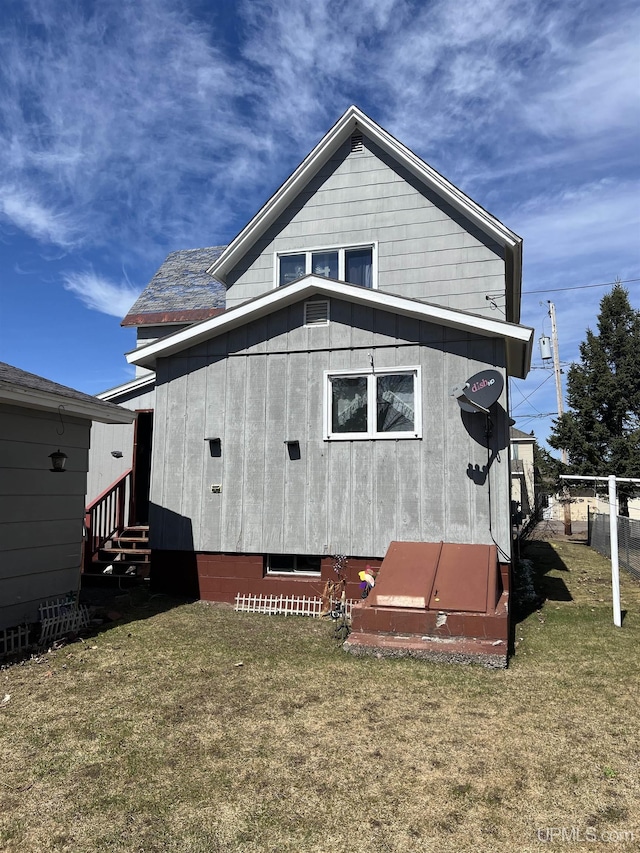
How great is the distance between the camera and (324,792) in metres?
3.79

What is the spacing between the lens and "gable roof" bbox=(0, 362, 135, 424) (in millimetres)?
7070

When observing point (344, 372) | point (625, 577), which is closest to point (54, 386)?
point (344, 372)

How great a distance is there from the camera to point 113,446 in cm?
1386

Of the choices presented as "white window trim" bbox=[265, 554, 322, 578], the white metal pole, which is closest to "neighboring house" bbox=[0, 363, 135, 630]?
"white window trim" bbox=[265, 554, 322, 578]

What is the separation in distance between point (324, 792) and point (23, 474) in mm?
6114

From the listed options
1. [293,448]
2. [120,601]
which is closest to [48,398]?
[293,448]

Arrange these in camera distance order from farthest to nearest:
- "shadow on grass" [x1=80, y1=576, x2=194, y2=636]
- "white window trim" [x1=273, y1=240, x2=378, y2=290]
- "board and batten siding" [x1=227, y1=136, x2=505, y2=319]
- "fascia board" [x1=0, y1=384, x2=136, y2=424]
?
1. "white window trim" [x1=273, y1=240, x2=378, y2=290]
2. "board and batten siding" [x1=227, y1=136, x2=505, y2=319]
3. "shadow on grass" [x1=80, y1=576, x2=194, y2=636]
4. "fascia board" [x1=0, y1=384, x2=136, y2=424]

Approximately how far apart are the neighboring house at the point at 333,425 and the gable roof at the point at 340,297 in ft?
0.09

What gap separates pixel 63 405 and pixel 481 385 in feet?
19.9

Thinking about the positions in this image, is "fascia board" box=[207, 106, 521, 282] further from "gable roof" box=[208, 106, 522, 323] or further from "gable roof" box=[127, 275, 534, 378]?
"gable roof" box=[127, 275, 534, 378]

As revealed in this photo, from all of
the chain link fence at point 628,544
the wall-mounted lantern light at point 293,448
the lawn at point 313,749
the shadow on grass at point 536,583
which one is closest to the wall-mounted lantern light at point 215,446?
the wall-mounted lantern light at point 293,448

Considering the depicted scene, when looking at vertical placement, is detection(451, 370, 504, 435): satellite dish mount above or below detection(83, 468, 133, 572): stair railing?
above

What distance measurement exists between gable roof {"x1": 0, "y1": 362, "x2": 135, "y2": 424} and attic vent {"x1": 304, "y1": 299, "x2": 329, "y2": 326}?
11.2ft

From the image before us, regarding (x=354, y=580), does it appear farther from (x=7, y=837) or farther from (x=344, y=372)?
(x=7, y=837)
